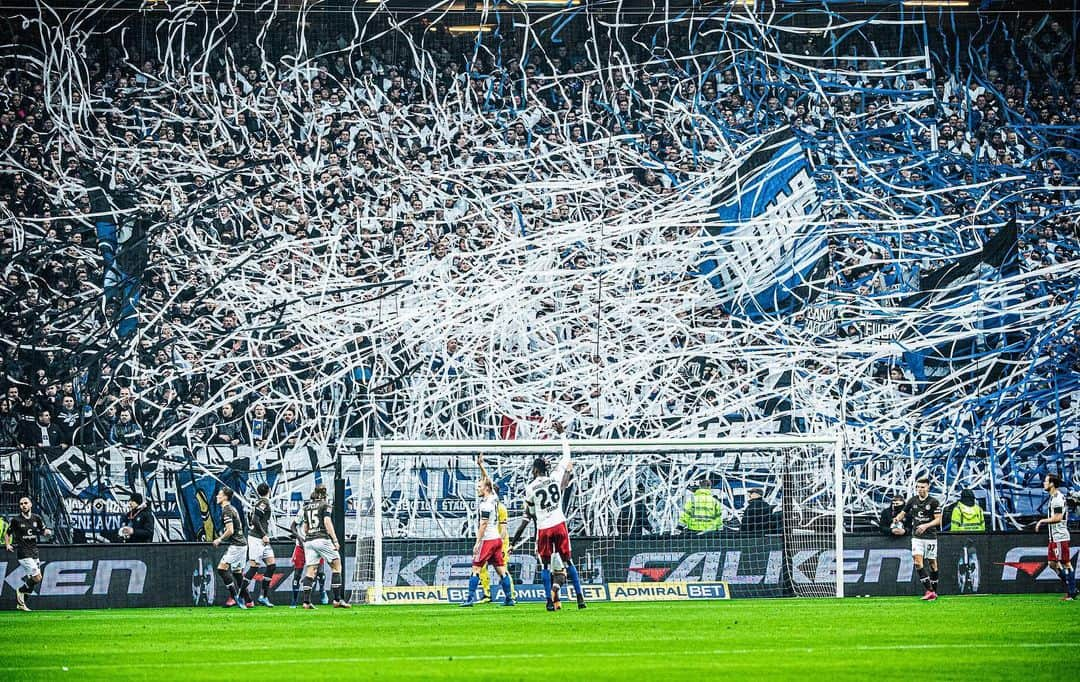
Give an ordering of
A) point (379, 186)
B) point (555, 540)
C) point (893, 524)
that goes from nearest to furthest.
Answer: point (555, 540), point (893, 524), point (379, 186)

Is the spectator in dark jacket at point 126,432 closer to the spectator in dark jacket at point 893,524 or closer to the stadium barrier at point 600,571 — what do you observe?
the stadium barrier at point 600,571

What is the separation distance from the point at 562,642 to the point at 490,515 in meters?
5.21

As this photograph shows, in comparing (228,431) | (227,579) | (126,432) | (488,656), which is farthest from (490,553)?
(126,432)

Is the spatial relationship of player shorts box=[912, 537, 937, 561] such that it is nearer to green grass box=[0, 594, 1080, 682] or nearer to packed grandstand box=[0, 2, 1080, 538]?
green grass box=[0, 594, 1080, 682]

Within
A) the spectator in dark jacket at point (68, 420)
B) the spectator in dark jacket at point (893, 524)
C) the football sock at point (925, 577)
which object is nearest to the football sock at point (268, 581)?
the spectator in dark jacket at point (68, 420)

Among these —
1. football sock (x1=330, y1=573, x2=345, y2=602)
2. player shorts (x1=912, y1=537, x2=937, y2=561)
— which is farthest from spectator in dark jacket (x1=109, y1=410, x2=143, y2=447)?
player shorts (x1=912, y1=537, x2=937, y2=561)

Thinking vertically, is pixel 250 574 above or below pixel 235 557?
below

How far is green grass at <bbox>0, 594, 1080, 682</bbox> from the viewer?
32.4 ft

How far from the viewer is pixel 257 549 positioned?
745 inches

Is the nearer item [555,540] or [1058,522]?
[555,540]

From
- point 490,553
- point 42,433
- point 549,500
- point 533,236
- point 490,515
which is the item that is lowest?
point 490,553

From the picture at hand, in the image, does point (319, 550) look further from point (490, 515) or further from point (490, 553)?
point (490, 515)

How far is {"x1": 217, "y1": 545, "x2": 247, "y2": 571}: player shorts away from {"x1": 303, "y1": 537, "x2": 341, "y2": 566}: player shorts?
0.98 metres

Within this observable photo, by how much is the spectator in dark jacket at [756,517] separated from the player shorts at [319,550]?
21.1ft
